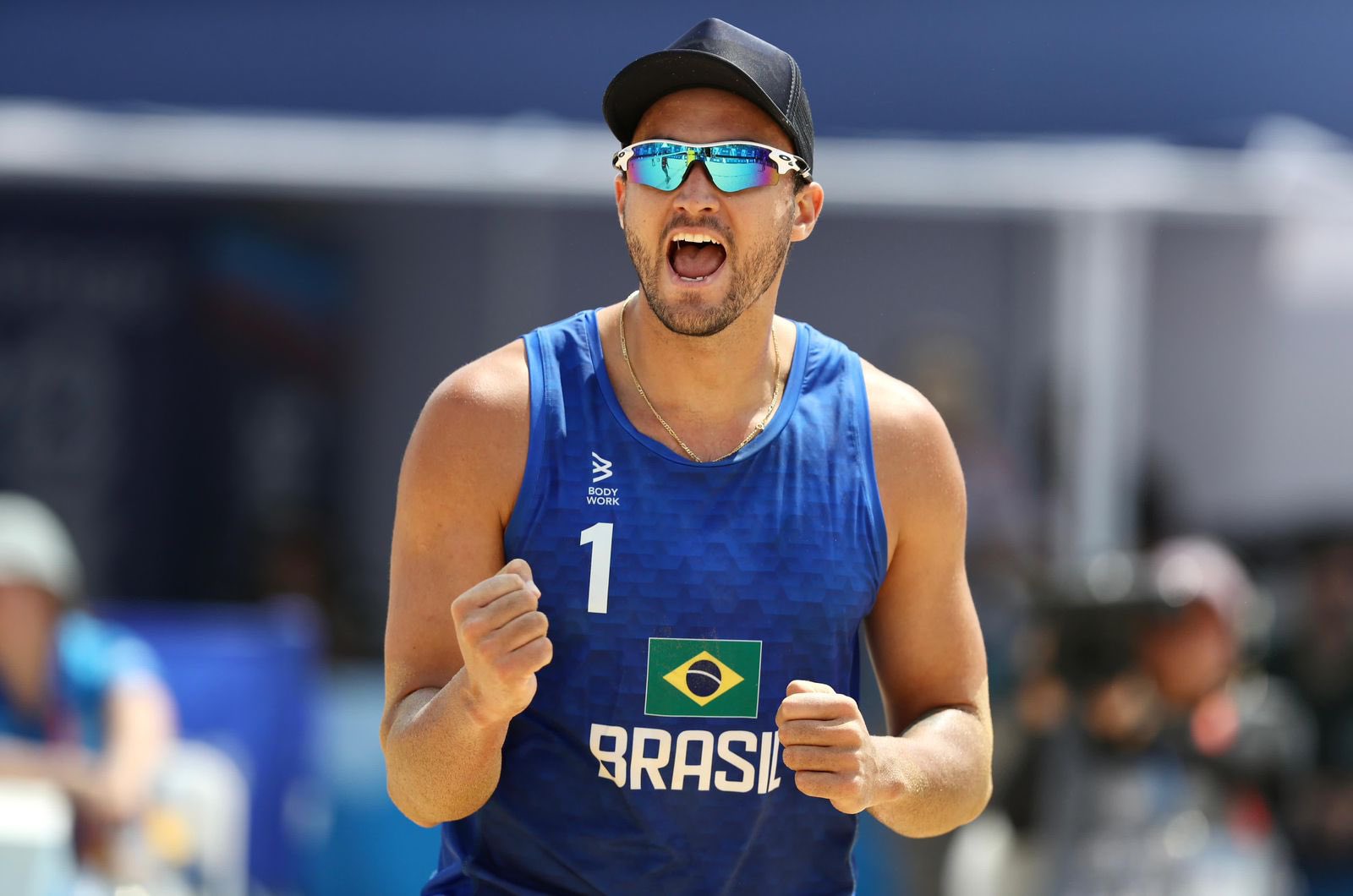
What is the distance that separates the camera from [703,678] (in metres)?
2.41

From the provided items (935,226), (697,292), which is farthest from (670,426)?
(935,226)

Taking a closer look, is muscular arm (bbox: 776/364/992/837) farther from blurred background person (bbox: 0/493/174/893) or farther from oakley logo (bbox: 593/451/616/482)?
blurred background person (bbox: 0/493/174/893)

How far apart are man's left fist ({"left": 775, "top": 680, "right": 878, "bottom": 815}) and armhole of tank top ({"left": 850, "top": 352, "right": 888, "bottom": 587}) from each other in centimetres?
29

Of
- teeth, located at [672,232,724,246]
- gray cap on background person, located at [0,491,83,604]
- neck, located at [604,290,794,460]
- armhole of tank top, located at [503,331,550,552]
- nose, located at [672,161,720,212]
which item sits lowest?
gray cap on background person, located at [0,491,83,604]

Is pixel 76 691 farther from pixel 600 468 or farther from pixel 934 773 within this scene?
pixel 934 773

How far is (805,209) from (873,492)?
42 centimetres

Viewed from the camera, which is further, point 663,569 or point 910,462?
point 910,462

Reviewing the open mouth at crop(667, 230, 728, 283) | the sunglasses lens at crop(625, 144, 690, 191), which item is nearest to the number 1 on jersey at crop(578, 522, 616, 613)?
the open mouth at crop(667, 230, 728, 283)

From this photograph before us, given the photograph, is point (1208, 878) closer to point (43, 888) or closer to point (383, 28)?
point (43, 888)

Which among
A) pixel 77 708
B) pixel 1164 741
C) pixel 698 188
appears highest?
pixel 698 188

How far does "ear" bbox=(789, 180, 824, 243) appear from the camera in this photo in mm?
2541

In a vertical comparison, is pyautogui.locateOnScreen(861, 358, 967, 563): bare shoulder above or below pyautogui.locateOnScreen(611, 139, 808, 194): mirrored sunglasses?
below

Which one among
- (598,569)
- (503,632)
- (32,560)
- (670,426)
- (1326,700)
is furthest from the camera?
(1326,700)

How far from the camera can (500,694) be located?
219cm
